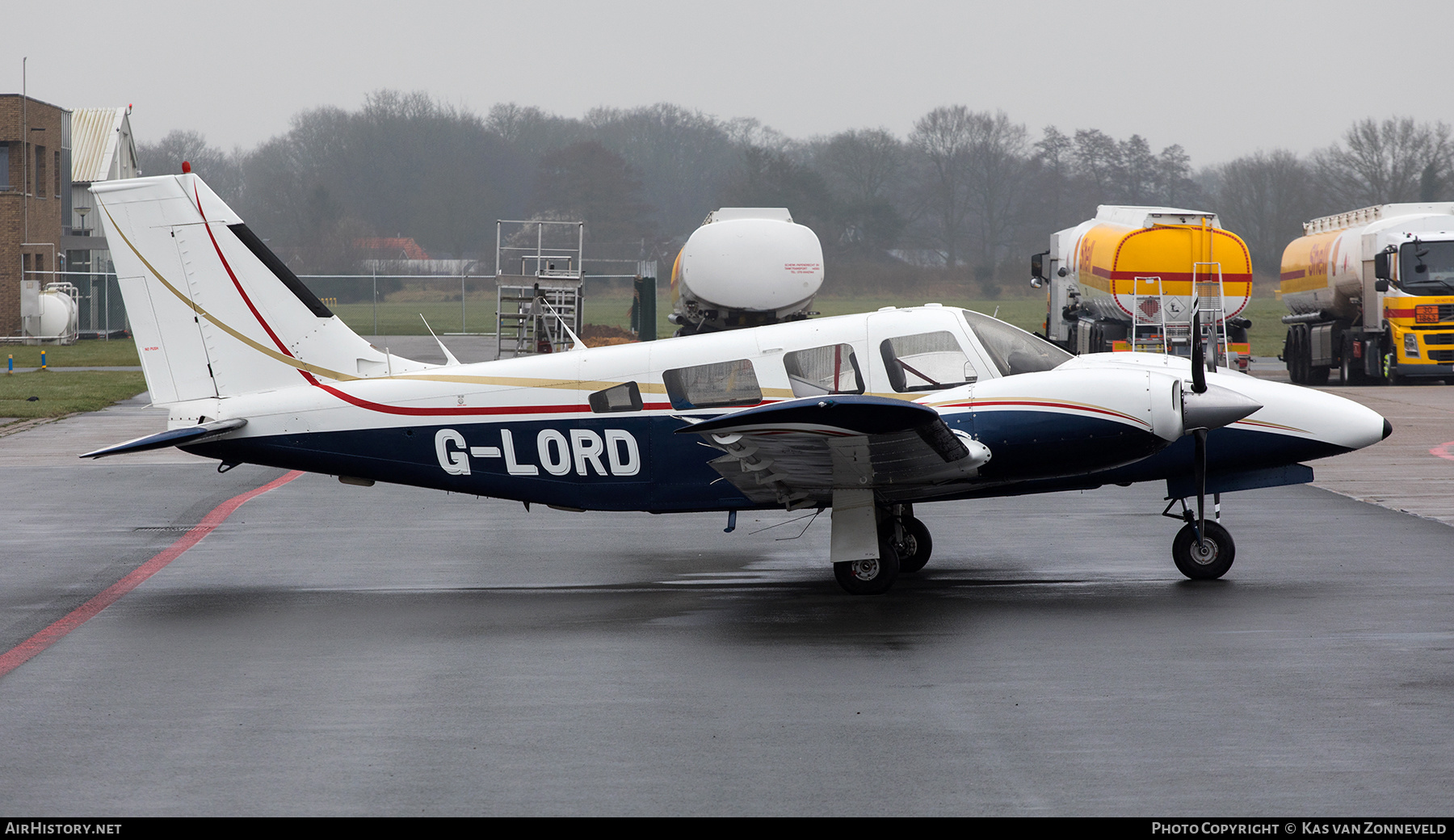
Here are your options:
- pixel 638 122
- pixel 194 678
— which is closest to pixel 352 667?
pixel 194 678

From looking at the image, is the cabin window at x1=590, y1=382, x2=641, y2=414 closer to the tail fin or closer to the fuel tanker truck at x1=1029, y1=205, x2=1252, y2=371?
the tail fin

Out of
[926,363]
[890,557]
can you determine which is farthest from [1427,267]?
[890,557]

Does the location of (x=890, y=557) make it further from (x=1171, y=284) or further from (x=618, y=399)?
(x=1171, y=284)

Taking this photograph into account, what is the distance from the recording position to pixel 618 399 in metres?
10.2

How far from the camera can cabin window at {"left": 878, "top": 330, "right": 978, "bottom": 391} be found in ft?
32.6

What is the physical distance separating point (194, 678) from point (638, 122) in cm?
9344

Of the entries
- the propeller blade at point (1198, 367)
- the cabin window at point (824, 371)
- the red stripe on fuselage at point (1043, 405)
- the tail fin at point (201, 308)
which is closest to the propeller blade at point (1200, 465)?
the propeller blade at point (1198, 367)

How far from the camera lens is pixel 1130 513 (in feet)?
45.2

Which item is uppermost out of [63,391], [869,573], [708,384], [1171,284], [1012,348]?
[1171,284]

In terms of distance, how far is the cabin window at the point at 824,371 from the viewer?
1004cm

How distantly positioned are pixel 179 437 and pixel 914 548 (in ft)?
18.2

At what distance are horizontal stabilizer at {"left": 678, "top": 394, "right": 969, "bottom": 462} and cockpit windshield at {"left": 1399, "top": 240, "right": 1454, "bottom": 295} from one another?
79.0ft

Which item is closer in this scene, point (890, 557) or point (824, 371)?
point (890, 557)
